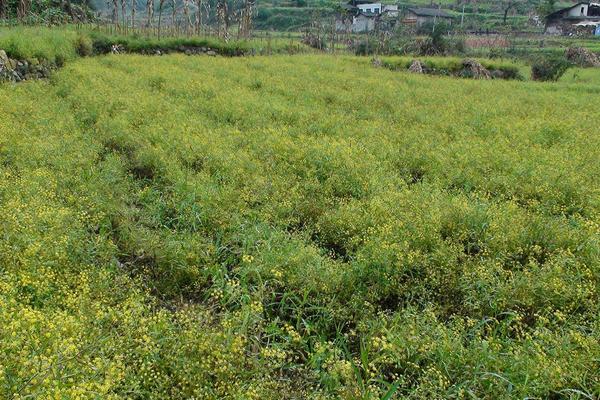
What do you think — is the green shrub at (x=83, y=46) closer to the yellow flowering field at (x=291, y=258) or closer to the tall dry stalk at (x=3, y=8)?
the tall dry stalk at (x=3, y=8)

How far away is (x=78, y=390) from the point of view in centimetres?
329

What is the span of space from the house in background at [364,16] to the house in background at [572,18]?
21.0 meters


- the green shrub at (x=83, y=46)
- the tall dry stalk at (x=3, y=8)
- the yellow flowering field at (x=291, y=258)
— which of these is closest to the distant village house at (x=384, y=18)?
the tall dry stalk at (x=3, y=8)

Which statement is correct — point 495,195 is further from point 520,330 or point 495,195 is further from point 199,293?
point 199,293

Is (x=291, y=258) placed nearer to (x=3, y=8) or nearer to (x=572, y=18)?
(x=3, y=8)

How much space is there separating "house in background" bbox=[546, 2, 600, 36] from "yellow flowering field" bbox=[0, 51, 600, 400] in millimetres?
59048

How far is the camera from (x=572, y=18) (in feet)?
203

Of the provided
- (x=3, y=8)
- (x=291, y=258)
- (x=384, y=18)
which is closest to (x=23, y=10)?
(x=3, y=8)

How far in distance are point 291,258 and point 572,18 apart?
233 feet

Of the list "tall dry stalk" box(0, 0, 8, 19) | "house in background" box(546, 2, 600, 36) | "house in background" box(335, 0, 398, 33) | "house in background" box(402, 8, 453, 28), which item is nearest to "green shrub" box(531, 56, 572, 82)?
"tall dry stalk" box(0, 0, 8, 19)

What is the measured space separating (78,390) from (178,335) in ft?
4.21

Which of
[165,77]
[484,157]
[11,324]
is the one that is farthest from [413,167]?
[165,77]

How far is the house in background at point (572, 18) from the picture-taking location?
60484 mm

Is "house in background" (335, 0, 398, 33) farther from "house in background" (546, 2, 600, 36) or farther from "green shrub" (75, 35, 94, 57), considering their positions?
"green shrub" (75, 35, 94, 57)
